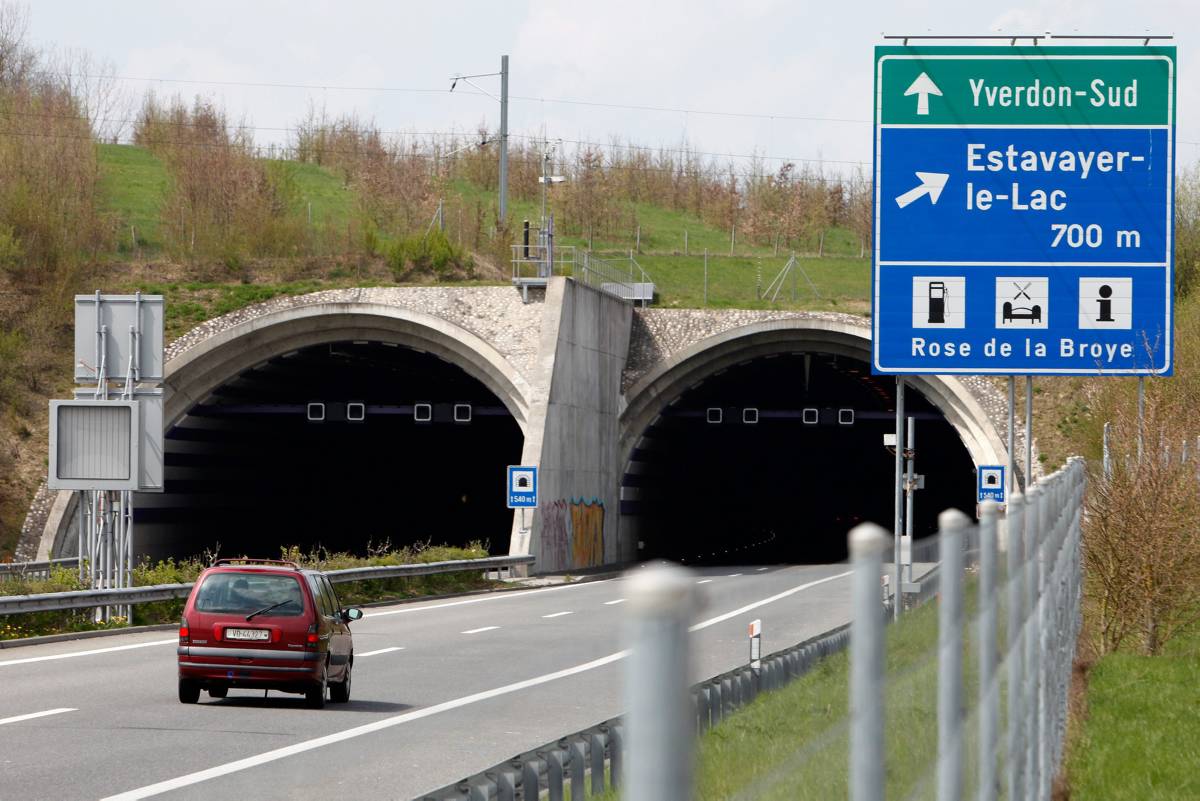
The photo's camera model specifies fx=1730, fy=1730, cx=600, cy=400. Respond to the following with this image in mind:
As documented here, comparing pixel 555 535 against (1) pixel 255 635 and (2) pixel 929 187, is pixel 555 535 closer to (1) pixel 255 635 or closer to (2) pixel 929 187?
(2) pixel 929 187

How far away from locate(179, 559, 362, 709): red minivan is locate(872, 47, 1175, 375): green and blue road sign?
254 inches

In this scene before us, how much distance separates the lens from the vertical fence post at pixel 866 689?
2.86 m

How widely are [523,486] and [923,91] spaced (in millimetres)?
24443

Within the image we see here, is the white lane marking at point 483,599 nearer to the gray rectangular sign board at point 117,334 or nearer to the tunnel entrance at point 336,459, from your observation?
the gray rectangular sign board at point 117,334

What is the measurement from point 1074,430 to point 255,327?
22.9 metres

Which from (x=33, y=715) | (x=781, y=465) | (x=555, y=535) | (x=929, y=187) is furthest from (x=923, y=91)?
(x=781, y=465)

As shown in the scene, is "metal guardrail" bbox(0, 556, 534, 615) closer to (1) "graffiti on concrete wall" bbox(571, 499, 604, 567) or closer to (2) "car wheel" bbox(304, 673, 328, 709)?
(2) "car wheel" bbox(304, 673, 328, 709)

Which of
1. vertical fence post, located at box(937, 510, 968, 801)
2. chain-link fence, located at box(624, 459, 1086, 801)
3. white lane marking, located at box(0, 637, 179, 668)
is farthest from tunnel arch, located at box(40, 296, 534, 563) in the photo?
vertical fence post, located at box(937, 510, 968, 801)

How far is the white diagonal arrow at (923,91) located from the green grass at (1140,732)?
6.08 metres

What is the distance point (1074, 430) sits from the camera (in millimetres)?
48406

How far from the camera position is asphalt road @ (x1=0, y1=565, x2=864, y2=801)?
11734mm

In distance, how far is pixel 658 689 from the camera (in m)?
1.86

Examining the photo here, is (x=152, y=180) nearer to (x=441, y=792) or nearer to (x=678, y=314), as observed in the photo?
(x=678, y=314)

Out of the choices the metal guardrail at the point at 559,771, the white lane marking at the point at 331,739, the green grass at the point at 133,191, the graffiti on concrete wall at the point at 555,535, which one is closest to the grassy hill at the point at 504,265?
the green grass at the point at 133,191
